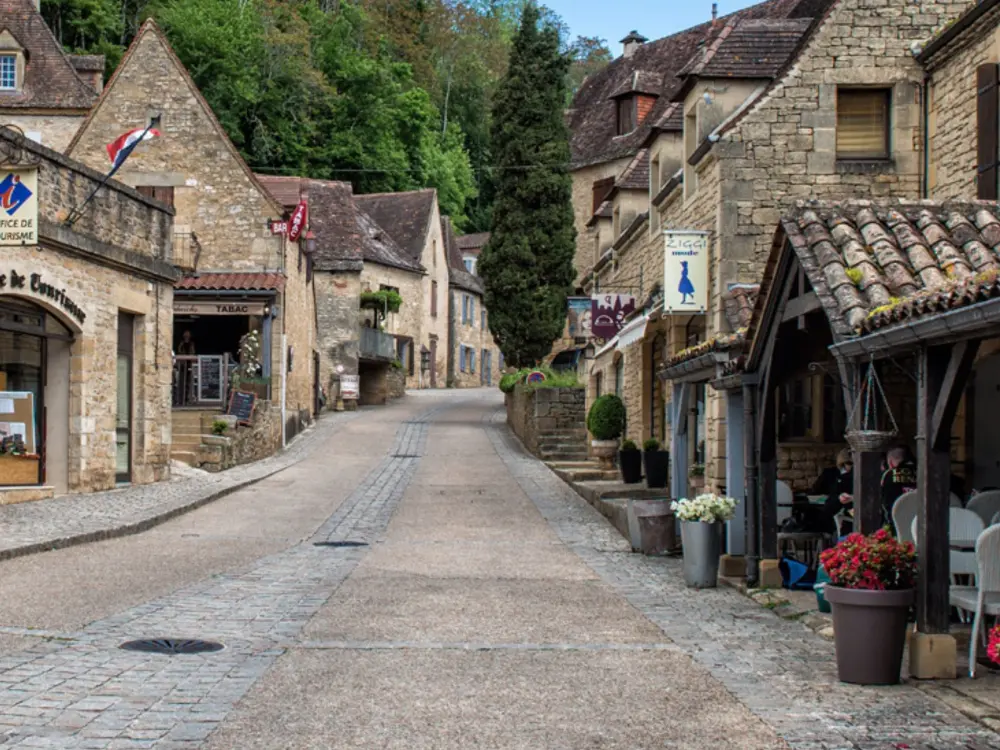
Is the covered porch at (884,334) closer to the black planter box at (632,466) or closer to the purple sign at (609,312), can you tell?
the black planter box at (632,466)

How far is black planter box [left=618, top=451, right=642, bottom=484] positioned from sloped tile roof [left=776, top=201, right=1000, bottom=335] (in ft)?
41.9

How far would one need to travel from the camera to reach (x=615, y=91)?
1752 inches

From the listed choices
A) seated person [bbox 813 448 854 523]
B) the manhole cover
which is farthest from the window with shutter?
the manhole cover

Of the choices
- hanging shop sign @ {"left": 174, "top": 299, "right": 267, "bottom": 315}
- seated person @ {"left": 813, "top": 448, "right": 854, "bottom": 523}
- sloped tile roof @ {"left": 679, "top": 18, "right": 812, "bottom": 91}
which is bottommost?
seated person @ {"left": 813, "top": 448, "right": 854, "bottom": 523}

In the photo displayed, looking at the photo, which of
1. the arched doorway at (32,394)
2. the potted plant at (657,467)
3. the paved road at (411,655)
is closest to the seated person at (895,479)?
the paved road at (411,655)

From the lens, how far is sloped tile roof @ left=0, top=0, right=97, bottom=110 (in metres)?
40.8

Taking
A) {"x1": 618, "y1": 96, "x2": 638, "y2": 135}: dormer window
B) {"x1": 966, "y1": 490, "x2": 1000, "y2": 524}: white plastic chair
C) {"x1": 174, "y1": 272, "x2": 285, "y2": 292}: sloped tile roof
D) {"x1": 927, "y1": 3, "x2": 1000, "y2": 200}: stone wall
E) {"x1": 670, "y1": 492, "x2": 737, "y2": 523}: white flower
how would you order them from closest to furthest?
{"x1": 966, "y1": 490, "x2": 1000, "y2": 524}: white plastic chair, {"x1": 670, "y1": 492, "x2": 737, "y2": 523}: white flower, {"x1": 927, "y1": 3, "x2": 1000, "y2": 200}: stone wall, {"x1": 174, "y1": 272, "x2": 285, "y2": 292}: sloped tile roof, {"x1": 618, "y1": 96, "x2": 638, "y2": 135}: dormer window

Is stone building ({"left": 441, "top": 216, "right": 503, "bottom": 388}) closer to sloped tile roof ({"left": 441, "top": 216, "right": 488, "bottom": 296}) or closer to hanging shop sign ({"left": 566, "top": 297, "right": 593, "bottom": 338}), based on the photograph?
sloped tile roof ({"left": 441, "top": 216, "right": 488, "bottom": 296})

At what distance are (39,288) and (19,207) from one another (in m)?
2.07

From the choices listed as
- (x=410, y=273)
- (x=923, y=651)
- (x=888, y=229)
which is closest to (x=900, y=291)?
(x=888, y=229)

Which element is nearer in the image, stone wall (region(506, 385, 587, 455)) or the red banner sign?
stone wall (region(506, 385, 587, 455))

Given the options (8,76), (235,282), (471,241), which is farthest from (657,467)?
(471,241)

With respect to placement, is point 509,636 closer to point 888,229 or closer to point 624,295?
point 888,229

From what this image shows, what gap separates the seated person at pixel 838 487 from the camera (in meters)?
11.3
